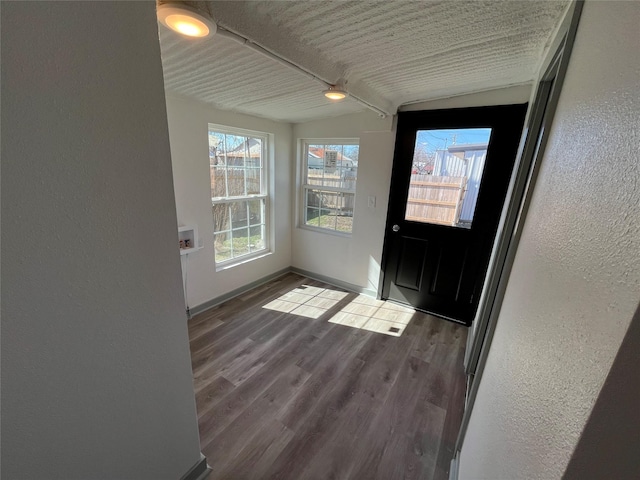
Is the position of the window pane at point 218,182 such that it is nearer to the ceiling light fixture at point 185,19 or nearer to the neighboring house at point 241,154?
the neighboring house at point 241,154

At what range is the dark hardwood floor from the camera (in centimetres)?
139

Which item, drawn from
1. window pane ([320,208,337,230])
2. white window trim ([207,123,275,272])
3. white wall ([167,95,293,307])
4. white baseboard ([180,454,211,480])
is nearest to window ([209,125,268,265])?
white window trim ([207,123,275,272])

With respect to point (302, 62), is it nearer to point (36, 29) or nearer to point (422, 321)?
point (36, 29)

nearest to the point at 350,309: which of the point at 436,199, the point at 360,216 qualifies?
the point at 360,216

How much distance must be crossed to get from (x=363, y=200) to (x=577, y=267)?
2.53 m

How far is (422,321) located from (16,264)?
2.87 meters

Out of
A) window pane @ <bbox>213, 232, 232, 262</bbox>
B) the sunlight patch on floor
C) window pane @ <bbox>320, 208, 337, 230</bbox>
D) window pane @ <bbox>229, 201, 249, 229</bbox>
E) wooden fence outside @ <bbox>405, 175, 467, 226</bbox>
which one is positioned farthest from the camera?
window pane @ <bbox>320, 208, 337, 230</bbox>

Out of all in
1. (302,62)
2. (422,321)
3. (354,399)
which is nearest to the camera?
(302,62)

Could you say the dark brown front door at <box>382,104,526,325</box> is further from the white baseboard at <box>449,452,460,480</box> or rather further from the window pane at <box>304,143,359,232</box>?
the white baseboard at <box>449,452,460,480</box>

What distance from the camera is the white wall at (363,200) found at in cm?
270

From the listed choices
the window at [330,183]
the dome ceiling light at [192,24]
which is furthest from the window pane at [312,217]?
the dome ceiling light at [192,24]

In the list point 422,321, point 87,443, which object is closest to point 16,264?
point 87,443

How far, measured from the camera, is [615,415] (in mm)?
379

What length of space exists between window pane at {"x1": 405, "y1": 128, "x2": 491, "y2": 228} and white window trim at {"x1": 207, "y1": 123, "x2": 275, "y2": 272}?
1.67 m
